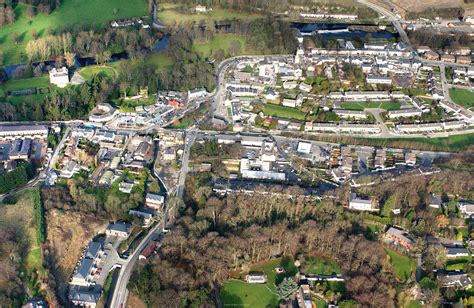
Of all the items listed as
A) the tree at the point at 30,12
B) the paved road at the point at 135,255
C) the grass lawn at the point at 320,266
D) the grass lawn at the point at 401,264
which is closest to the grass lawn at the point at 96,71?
the tree at the point at 30,12

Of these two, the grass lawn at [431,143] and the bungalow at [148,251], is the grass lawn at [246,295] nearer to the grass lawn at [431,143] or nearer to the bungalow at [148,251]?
the bungalow at [148,251]

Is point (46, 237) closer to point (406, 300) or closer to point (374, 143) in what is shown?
point (406, 300)

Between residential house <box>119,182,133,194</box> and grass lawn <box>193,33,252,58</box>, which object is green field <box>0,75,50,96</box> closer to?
grass lawn <box>193,33,252,58</box>

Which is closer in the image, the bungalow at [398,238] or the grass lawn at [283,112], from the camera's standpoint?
the bungalow at [398,238]

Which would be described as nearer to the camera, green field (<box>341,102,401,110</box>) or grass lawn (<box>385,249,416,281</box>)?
grass lawn (<box>385,249,416,281</box>)

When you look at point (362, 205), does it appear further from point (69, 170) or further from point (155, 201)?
point (69, 170)

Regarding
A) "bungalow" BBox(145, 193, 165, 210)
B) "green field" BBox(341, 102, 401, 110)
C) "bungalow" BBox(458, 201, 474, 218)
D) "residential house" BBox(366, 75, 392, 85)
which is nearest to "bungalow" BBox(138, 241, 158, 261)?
"bungalow" BBox(145, 193, 165, 210)

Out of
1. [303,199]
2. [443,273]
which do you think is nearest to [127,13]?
[303,199]
